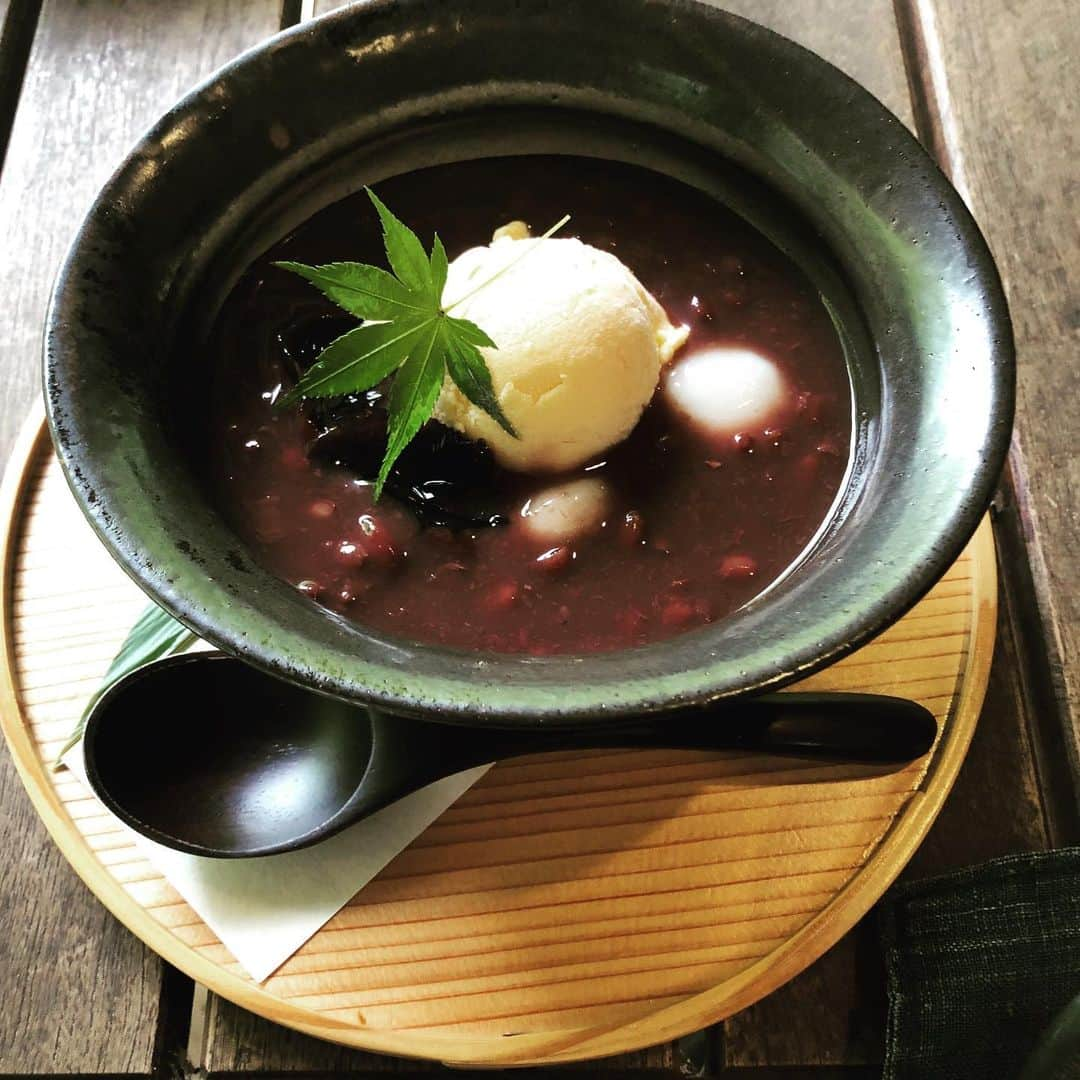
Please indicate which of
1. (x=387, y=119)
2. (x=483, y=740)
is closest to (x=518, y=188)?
(x=387, y=119)

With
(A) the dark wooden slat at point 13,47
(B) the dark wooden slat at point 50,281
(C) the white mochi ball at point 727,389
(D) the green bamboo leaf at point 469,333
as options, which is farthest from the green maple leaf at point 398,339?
(A) the dark wooden slat at point 13,47

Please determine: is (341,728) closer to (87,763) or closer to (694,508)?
(87,763)

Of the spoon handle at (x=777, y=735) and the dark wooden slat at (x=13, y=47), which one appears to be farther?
the dark wooden slat at (x=13, y=47)

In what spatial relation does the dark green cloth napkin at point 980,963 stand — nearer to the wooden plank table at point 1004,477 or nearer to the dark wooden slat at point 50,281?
the wooden plank table at point 1004,477

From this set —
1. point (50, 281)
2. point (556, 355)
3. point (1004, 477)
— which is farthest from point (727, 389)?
point (50, 281)

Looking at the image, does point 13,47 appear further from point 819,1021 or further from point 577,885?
point 819,1021
